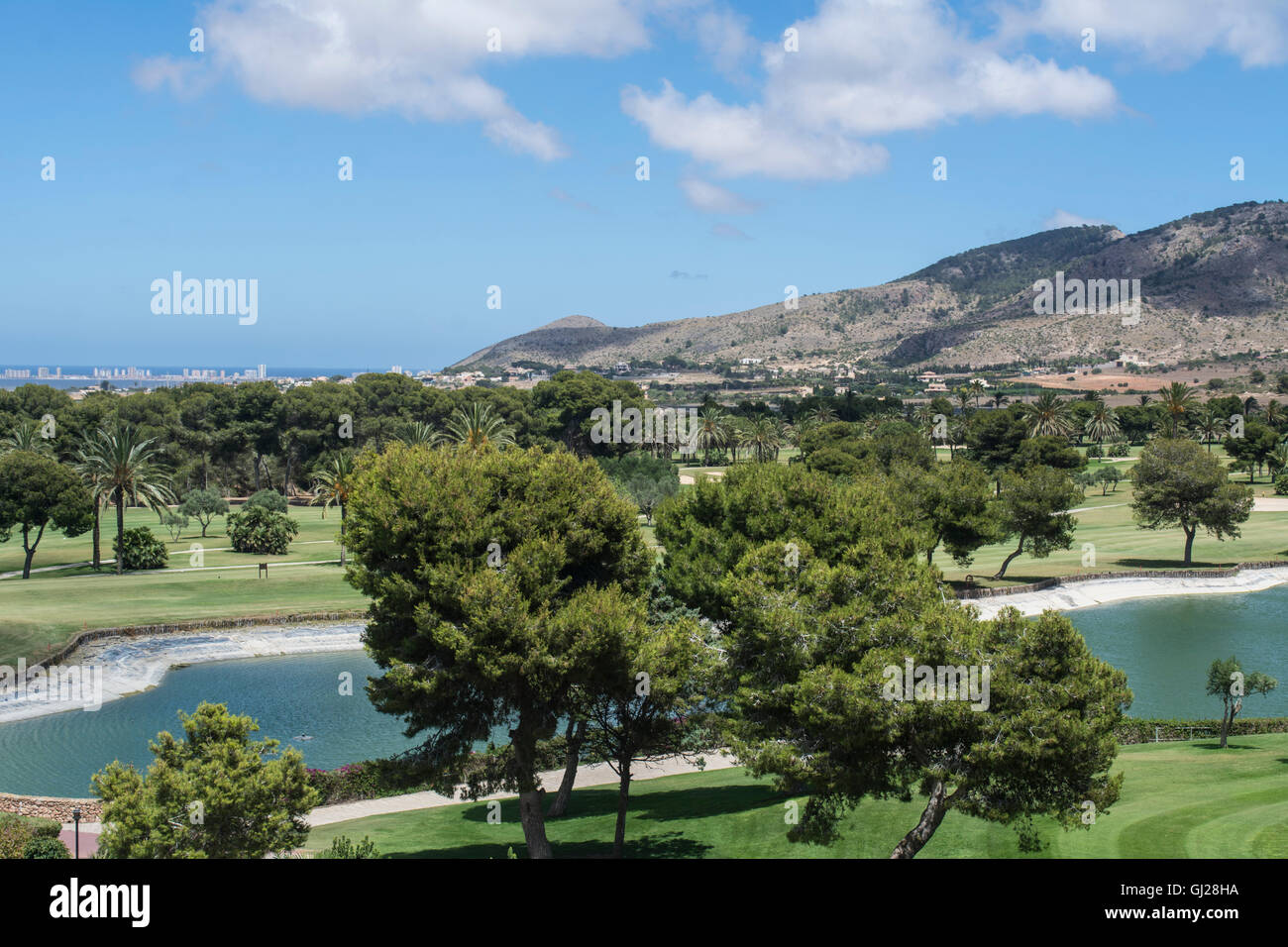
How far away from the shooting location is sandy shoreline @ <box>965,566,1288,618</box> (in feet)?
211

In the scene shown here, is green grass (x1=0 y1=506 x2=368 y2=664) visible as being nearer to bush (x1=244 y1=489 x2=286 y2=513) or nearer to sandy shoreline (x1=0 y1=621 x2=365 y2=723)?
sandy shoreline (x1=0 y1=621 x2=365 y2=723)

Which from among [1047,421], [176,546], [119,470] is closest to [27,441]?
[176,546]

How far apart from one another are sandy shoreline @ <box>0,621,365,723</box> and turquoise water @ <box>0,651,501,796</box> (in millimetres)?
921

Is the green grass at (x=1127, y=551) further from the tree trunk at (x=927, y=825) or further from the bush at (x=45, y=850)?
the bush at (x=45, y=850)

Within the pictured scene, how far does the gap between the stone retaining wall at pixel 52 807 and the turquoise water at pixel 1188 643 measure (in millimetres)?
37033

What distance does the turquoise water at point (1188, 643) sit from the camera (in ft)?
140

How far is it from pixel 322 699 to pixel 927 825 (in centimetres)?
3180

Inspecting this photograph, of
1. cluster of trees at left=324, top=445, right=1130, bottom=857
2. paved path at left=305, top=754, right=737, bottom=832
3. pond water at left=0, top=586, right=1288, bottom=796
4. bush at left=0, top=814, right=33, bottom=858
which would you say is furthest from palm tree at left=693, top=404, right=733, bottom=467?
bush at left=0, top=814, right=33, bottom=858

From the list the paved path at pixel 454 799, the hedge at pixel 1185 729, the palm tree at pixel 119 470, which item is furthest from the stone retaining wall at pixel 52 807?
the palm tree at pixel 119 470

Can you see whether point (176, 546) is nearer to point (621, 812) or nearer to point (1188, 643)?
point (621, 812)

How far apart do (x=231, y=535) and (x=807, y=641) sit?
6680 centimetres
